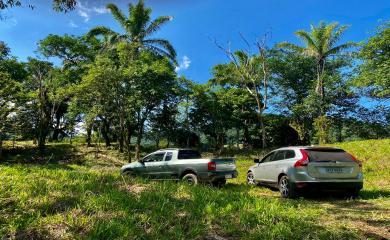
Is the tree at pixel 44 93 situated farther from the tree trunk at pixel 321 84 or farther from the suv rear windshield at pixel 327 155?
the suv rear windshield at pixel 327 155

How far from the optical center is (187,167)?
43.4 ft

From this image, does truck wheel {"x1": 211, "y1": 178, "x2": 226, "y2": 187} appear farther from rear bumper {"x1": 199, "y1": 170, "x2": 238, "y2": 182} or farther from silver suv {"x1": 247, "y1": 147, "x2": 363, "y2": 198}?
silver suv {"x1": 247, "y1": 147, "x2": 363, "y2": 198}

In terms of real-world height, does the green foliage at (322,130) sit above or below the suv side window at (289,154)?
above

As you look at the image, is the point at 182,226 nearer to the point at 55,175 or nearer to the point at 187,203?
the point at 187,203

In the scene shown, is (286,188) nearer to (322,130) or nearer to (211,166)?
(211,166)

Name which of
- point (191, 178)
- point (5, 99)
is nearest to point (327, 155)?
point (191, 178)

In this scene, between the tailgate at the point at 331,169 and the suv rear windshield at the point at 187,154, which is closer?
the tailgate at the point at 331,169

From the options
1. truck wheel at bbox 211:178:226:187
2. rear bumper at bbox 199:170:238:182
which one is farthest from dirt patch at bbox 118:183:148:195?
truck wheel at bbox 211:178:226:187

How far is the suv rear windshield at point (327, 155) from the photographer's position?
10.5 meters

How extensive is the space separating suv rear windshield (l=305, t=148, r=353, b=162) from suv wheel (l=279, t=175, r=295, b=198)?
0.98 m

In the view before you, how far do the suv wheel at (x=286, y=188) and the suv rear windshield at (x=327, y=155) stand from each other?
0.98 m

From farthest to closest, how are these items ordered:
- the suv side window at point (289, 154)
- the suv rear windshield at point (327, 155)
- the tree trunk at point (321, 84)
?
the tree trunk at point (321, 84) < the suv side window at point (289, 154) < the suv rear windshield at point (327, 155)

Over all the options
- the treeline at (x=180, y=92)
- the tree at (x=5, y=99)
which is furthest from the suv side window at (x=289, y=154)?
the tree at (x=5, y=99)

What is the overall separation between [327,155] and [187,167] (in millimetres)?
4840
